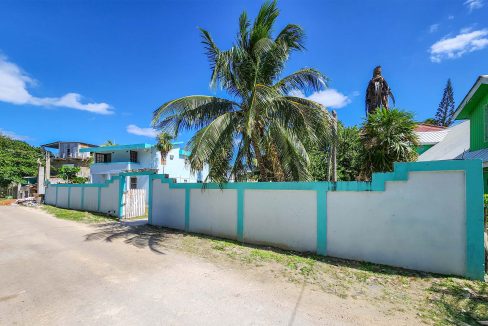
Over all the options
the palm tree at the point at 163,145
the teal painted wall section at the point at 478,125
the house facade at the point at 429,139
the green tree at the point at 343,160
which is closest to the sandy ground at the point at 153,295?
the teal painted wall section at the point at 478,125

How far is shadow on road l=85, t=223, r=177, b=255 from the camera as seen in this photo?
862cm

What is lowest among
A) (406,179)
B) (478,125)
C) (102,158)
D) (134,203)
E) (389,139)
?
(134,203)

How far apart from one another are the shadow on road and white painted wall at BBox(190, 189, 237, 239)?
4.38 feet

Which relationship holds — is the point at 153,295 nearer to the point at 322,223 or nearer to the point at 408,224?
the point at 322,223

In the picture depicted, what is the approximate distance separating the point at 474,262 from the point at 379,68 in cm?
683

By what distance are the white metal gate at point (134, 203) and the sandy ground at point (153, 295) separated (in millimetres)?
8109

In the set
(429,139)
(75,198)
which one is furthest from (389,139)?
(75,198)

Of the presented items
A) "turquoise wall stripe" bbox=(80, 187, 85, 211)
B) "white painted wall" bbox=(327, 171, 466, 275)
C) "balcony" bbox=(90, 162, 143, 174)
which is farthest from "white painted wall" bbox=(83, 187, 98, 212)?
"white painted wall" bbox=(327, 171, 466, 275)

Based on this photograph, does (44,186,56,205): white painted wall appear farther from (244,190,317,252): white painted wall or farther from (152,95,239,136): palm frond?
(244,190,317,252): white painted wall

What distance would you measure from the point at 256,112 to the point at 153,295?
19.6 ft

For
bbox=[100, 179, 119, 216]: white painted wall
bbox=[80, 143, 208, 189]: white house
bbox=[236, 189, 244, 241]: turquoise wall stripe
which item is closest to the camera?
bbox=[236, 189, 244, 241]: turquoise wall stripe

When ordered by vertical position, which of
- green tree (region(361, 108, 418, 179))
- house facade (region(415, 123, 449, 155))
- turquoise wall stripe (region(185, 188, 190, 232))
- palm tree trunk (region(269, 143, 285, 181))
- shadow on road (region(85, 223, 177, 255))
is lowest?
shadow on road (region(85, 223, 177, 255))

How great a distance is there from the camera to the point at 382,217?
6.41 meters

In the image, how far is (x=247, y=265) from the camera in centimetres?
648
